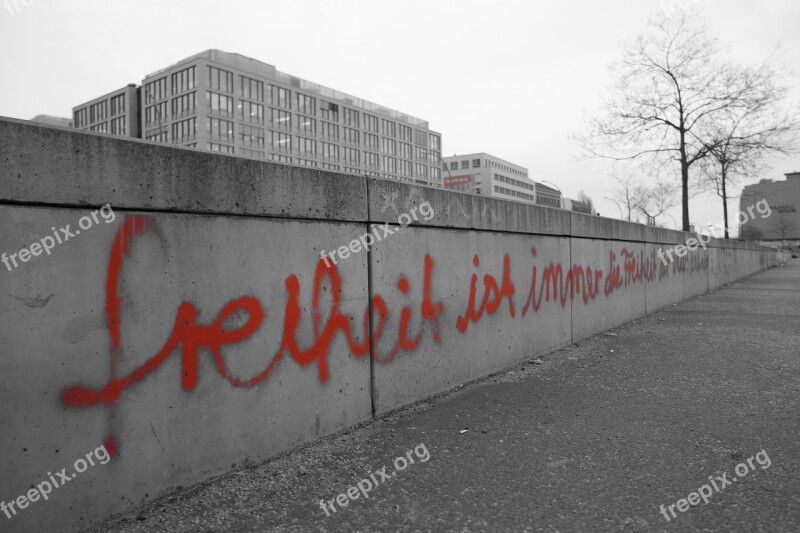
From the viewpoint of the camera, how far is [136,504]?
2.72 metres

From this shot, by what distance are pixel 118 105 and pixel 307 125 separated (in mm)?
23763

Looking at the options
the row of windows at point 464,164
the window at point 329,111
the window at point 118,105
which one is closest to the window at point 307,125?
the window at point 329,111

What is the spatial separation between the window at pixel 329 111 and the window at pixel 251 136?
38.8 ft

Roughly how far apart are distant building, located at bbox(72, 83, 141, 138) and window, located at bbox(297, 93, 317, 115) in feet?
65.9

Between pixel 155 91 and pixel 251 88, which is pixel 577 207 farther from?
pixel 155 91

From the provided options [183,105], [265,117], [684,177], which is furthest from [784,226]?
[183,105]

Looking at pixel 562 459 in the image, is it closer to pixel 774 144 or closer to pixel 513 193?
pixel 774 144

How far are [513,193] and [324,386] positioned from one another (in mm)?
125144

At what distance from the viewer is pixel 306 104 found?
3046 inches

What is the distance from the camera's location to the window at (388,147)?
298ft

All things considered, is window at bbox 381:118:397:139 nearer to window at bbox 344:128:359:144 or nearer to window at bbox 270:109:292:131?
window at bbox 344:128:359:144

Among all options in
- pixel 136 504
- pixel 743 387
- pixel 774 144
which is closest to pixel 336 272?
pixel 136 504

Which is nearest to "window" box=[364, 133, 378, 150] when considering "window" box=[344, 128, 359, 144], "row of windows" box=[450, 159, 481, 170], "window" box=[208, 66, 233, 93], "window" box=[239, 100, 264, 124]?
"window" box=[344, 128, 359, 144]

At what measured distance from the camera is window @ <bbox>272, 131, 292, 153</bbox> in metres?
72.9
